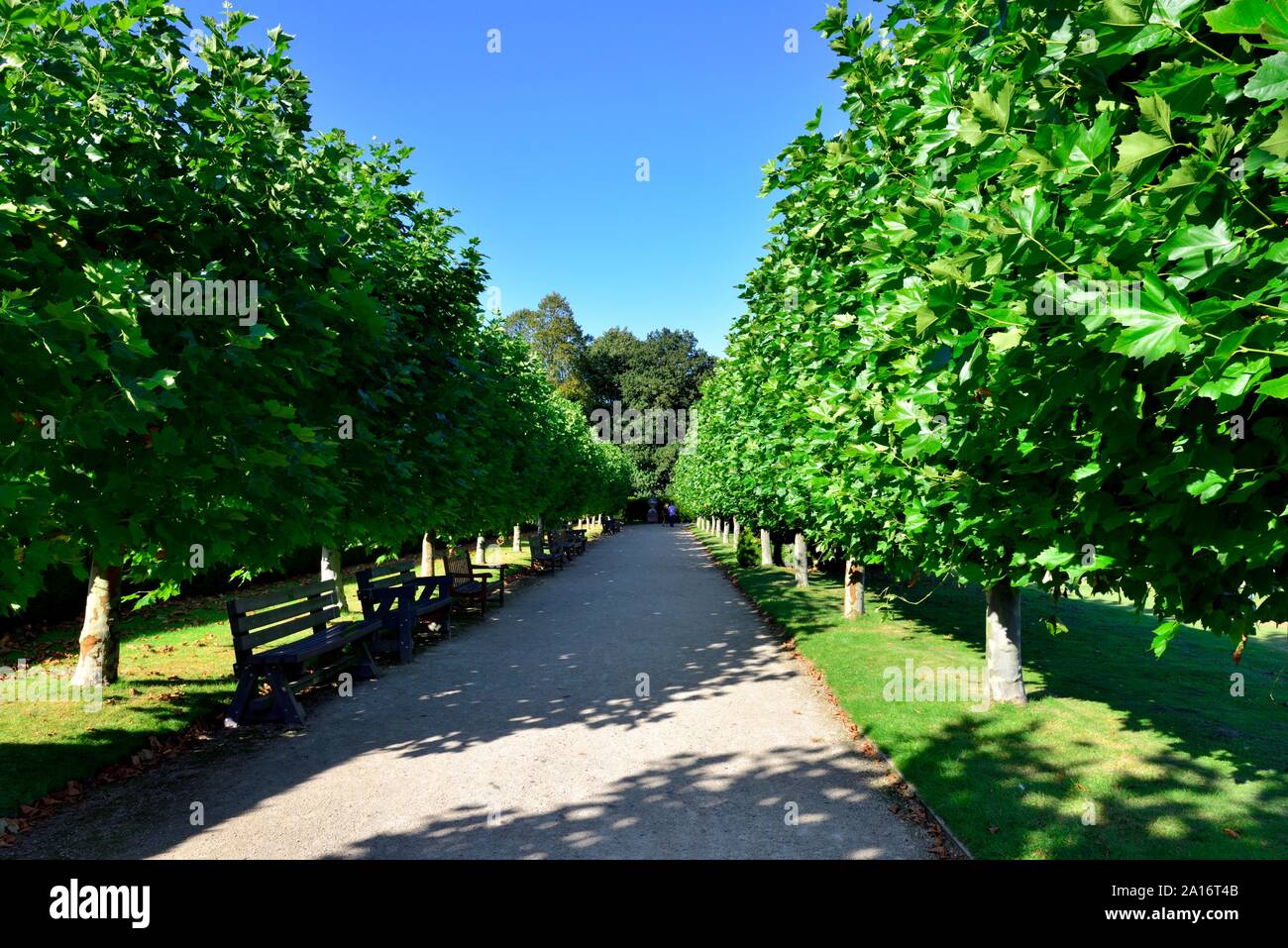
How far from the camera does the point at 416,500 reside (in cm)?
841

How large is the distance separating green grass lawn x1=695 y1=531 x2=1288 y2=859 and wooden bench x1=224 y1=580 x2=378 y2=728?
19.8 feet

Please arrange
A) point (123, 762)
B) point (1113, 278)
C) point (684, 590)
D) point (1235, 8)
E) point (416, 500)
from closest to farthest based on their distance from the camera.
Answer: point (1235, 8) < point (1113, 278) < point (123, 762) < point (416, 500) < point (684, 590)

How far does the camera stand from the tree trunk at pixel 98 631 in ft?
25.4

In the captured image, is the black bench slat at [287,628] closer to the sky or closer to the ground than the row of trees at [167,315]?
closer to the ground

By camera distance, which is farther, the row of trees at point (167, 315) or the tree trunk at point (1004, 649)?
the tree trunk at point (1004, 649)

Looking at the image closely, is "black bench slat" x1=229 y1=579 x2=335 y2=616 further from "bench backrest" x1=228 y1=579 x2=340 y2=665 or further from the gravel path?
the gravel path

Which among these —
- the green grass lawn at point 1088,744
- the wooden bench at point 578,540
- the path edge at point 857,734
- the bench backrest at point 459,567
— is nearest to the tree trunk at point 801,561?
the path edge at point 857,734

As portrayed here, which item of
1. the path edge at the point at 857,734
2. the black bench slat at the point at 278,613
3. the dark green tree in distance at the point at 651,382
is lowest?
the path edge at the point at 857,734

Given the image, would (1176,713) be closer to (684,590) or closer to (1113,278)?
(1113,278)

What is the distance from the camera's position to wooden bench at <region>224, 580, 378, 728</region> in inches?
281

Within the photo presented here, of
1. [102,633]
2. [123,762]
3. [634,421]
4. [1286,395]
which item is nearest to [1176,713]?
[1286,395]

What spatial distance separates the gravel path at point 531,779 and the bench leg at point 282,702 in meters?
0.29

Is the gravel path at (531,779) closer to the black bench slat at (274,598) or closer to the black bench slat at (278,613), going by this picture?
the black bench slat at (278,613)

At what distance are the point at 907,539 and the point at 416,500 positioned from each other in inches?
225
